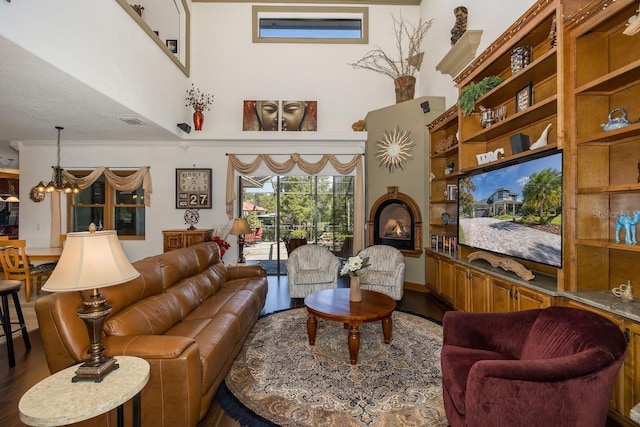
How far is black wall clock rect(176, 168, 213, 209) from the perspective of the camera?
246 inches

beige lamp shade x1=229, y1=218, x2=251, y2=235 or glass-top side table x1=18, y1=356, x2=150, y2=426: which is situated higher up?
beige lamp shade x1=229, y1=218, x2=251, y2=235

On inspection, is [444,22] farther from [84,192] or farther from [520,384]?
[84,192]

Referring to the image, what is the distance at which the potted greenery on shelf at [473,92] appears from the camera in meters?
3.41

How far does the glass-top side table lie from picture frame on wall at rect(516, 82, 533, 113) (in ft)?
12.5

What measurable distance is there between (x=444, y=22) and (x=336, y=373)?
19.4ft

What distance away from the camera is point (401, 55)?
6.32 meters

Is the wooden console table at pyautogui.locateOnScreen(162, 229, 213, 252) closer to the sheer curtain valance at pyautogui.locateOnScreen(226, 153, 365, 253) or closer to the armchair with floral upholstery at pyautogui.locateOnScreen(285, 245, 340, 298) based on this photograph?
the sheer curtain valance at pyautogui.locateOnScreen(226, 153, 365, 253)

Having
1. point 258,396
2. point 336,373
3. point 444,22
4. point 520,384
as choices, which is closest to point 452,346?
point 520,384

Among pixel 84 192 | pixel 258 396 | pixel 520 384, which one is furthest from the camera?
pixel 84 192

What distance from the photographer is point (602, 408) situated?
1.47 metres

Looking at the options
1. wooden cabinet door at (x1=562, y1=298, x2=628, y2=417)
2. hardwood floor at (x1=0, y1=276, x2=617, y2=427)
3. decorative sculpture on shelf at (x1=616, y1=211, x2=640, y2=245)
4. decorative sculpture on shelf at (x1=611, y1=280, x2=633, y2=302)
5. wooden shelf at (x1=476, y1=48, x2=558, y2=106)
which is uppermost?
wooden shelf at (x1=476, y1=48, x2=558, y2=106)

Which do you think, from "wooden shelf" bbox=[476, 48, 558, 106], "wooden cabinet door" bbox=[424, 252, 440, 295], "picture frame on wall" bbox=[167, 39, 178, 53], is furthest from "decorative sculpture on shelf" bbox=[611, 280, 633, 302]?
"picture frame on wall" bbox=[167, 39, 178, 53]

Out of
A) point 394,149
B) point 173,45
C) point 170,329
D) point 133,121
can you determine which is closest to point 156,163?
point 133,121

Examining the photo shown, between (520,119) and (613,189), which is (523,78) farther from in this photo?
(613,189)
